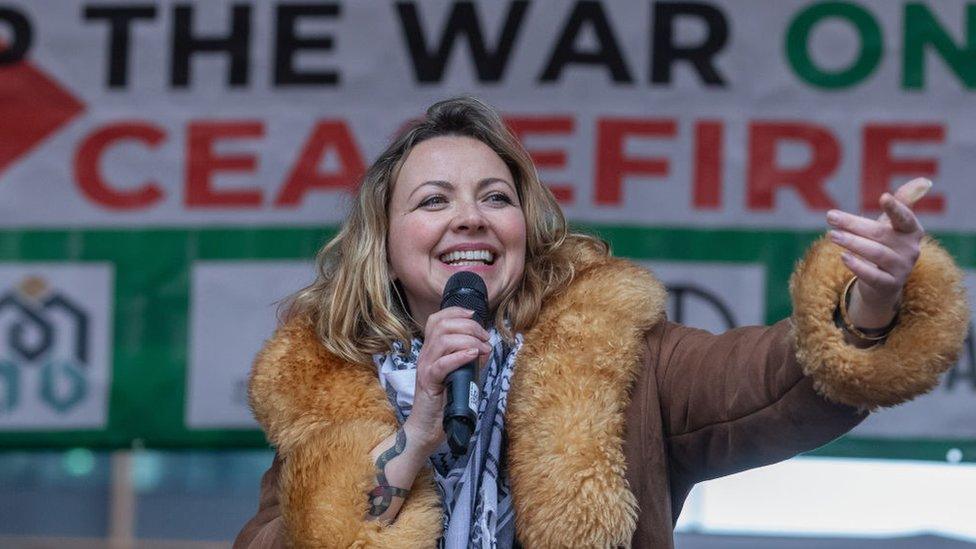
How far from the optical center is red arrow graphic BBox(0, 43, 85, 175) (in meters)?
3.63

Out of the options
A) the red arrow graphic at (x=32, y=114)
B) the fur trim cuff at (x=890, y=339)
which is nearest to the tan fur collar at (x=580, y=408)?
the fur trim cuff at (x=890, y=339)

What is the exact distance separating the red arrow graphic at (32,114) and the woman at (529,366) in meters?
1.36

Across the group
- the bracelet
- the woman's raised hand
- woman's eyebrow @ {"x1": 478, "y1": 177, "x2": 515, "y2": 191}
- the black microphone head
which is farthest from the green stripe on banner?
the bracelet

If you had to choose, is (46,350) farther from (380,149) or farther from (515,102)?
(515,102)

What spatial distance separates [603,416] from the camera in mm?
2131

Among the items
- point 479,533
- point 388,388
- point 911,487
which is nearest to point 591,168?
point 911,487

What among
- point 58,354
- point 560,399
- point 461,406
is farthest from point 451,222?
point 58,354

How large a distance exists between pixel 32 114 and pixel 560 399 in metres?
2.01

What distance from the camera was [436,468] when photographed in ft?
7.45

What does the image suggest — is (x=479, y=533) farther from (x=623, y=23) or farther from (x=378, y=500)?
(x=623, y=23)

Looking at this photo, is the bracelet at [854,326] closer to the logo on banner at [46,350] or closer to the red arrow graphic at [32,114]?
the logo on banner at [46,350]

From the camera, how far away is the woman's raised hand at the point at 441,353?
6.39 ft

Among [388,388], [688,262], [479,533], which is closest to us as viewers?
[479,533]

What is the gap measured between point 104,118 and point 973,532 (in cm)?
236
